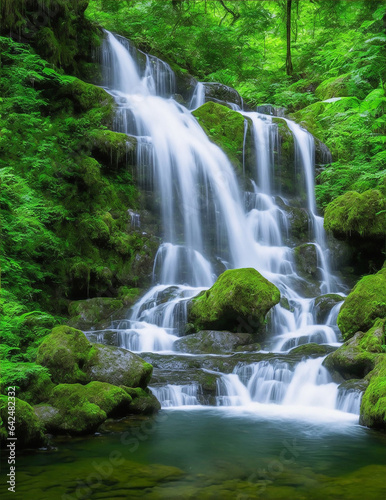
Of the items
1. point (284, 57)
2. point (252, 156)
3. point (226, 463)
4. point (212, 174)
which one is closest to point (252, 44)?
point (284, 57)

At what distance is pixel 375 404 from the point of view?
6012mm

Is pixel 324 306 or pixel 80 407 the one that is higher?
pixel 324 306

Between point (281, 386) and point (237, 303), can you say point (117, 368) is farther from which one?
point (237, 303)

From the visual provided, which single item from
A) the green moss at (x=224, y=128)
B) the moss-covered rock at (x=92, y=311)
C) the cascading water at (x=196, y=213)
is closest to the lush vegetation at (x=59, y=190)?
the moss-covered rock at (x=92, y=311)

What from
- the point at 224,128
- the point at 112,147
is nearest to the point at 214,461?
the point at 112,147

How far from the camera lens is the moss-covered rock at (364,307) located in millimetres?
8531

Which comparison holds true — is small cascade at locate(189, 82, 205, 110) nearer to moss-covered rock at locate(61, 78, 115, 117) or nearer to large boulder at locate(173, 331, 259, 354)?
moss-covered rock at locate(61, 78, 115, 117)

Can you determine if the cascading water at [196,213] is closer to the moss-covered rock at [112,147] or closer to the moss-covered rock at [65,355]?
the moss-covered rock at [112,147]

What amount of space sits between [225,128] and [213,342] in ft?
30.8

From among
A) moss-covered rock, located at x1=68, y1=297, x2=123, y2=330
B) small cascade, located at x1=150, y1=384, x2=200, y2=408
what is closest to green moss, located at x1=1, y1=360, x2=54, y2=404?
small cascade, located at x1=150, y1=384, x2=200, y2=408

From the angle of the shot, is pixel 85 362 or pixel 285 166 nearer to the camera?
pixel 85 362

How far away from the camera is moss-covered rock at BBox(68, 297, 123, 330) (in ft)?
34.9

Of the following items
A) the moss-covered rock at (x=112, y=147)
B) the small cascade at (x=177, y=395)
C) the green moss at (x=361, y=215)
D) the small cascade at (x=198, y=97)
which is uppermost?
the small cascade at (x=198, y=97)

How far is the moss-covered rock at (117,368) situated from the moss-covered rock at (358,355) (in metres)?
3.09
